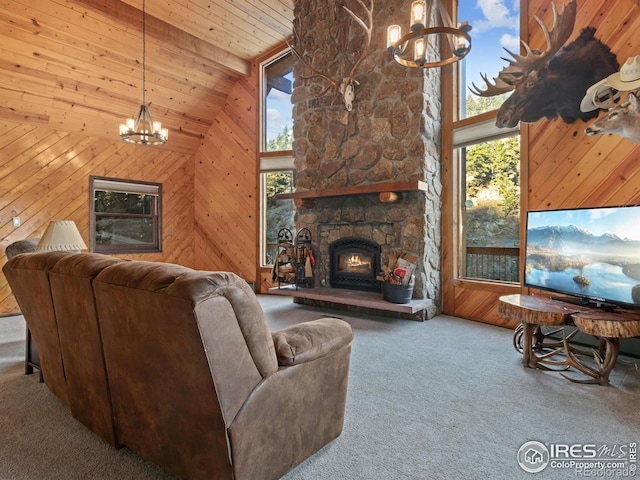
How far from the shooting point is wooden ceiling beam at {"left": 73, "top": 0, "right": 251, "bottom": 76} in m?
4.66

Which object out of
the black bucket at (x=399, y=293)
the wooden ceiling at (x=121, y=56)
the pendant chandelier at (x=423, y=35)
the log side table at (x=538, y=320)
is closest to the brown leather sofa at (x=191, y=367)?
the log side table at (x=538, y=320)

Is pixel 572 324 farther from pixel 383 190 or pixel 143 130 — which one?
pixel 143 130

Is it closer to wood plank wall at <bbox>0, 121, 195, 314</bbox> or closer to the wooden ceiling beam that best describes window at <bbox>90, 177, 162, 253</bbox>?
wood plank wall at <bbox>0, 121, 195, 314</bbox>

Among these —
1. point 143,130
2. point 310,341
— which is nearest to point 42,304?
point 310,341

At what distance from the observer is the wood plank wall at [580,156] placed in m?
3.04

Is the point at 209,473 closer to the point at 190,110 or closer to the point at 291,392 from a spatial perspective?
the point at 291,392

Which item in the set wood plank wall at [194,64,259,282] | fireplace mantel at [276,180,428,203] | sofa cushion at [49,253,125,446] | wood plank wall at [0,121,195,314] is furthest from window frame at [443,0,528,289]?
wood plank wall at [0,121,195,314]

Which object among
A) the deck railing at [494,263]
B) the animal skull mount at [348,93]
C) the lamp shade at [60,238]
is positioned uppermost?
the animal skull mount at [348,93]

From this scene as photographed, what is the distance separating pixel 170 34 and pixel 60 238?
11.4ft

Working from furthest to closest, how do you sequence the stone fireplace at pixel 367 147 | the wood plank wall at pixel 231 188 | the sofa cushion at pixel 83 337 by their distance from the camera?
the wood plank wall at pixel 231 188
the stone fireplace at pixel 367 147
the sofa cushion at pixel 83 337

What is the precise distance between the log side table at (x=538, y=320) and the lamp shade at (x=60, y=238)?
12.7 ft

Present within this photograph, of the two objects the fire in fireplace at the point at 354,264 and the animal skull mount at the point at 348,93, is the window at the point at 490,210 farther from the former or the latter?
the animal skull mount at the point at 348,93

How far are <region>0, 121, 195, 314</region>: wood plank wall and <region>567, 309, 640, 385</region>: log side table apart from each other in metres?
6.31

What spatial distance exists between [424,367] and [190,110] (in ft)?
19.1
